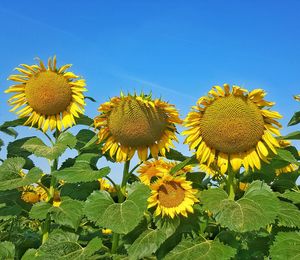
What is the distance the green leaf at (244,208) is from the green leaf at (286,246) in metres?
0.45

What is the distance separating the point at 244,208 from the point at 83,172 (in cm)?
169

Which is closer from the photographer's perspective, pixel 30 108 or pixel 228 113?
pixel 228 113

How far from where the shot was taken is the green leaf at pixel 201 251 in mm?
4328

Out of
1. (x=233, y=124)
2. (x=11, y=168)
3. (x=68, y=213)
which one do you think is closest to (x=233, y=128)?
(x=233, y=124)

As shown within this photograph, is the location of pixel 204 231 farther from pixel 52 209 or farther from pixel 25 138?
pixel 25 138

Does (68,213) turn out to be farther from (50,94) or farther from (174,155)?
(50,94)

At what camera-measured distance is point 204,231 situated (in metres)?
5.04

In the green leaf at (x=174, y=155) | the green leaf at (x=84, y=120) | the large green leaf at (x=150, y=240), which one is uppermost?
the green leaf at (x=84, y=120)

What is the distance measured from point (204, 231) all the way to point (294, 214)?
0.89 metres

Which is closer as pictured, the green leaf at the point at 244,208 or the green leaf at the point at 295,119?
the green leaf at the point at 244,208

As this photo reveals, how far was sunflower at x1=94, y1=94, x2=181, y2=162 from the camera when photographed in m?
4.98

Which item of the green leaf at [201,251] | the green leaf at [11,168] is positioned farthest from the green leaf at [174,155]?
the green leaf at [11,168]

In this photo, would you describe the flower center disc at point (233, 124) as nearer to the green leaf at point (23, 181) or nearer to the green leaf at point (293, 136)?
the green leaf at point (293, 136)

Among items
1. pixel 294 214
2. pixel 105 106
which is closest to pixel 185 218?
pixel 294 214
